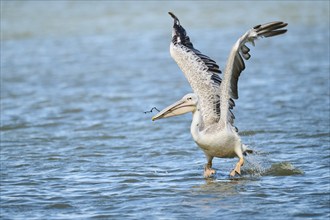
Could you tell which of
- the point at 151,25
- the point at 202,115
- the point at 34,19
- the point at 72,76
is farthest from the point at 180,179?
the point at 34,19

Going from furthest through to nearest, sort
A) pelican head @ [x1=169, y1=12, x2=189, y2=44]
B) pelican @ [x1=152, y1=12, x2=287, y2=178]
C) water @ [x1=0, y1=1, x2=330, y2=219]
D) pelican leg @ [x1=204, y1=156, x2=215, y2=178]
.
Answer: pelican head @ [x1=169, y1=12, x2=189, y2=44] → pelican leg @ [x1=204, y1=156, x2=215, y2=178] → pelican @ [x1=152, y1=12, x2=287, y2=178] → water @ [x1=0, y1=1, x2=330, y2=219]

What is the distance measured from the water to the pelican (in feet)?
A: 1.14

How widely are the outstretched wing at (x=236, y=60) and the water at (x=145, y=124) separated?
31.5 inches

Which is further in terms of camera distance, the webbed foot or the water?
the webbed foot

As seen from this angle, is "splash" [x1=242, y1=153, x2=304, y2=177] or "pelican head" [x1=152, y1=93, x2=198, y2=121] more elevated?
"pelican head" [x1=152, y1=93, x2=198, y2=121]

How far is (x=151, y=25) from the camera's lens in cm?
2300

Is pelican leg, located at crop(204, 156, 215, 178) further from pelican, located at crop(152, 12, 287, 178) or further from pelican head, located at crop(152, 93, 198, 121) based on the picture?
pelican head, located at crop(152, 93, 198, 121)

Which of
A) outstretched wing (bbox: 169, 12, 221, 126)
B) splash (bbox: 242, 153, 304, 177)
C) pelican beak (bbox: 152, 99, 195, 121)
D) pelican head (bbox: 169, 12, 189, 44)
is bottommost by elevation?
splash (bbox: 242, 153, 304, 177)

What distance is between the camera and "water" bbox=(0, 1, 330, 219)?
7625 mm

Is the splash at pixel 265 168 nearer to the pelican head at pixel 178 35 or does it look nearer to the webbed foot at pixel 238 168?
the webbed foot at pixel 238 168

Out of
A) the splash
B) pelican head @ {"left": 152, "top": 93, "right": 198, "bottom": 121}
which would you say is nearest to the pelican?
pelican head @ {"left": 152, "top": 93, "right": 198, "bottom": 121}

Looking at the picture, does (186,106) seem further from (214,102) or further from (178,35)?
(178,35)

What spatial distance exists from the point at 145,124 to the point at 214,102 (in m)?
3.23

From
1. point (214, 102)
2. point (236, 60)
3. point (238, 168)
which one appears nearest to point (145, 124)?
point (214, 102)
